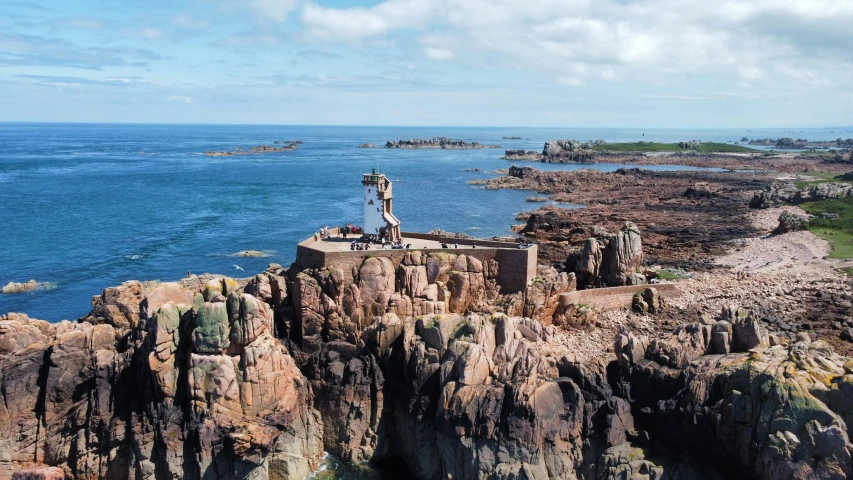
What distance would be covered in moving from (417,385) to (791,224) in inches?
2355

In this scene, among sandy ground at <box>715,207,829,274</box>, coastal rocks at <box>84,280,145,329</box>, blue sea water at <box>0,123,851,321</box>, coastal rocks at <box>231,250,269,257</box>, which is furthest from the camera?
coastal rocks at <box>231,250,269,257</box>

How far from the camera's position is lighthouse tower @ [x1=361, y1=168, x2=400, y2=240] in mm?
44156

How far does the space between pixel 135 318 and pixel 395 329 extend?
16794 millimetres

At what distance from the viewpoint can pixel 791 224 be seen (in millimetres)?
74688

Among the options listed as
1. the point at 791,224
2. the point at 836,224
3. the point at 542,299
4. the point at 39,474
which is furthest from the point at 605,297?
the point at 836,224

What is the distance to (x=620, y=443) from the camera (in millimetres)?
29547

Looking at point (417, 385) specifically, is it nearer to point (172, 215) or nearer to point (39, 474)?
point (39, 474)

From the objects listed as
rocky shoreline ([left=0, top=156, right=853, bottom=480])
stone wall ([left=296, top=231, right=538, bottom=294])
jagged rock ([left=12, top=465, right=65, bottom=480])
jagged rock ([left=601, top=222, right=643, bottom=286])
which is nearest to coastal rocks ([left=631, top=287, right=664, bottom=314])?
rocky shoreline ([left=0, top=156, right=853, bottom=480])

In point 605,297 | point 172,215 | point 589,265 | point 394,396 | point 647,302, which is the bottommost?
point 172,215

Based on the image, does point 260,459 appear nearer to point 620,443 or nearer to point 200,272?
point 620,443

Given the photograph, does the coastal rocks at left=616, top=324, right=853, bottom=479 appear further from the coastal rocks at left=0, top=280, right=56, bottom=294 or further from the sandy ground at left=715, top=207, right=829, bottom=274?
the coastal rocks at left=0, top=280, right=56, bottom=294

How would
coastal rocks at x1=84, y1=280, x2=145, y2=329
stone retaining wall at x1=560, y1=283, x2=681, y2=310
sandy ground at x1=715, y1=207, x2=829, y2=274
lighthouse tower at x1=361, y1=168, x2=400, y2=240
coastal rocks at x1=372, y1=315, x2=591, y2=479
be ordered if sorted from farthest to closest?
Result: 1. sandy ground at x1=715, y1=207, x2=829, y2=274
2. lighthouse tower at x1=361, y1=168, x2=400, y2=240
3. stone retaining wall at x1=560, y1=283, x2=681, y2=310
4. coastal rocks at x1=84, y1=280, x2=145, y2=329
5. coastal rocks at x1=372, y1=315, x2=591, y2=479

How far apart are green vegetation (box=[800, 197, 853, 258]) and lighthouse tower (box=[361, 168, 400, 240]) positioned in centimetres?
4251

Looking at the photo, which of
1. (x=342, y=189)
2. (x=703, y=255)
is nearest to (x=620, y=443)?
(x=703, y=255)
